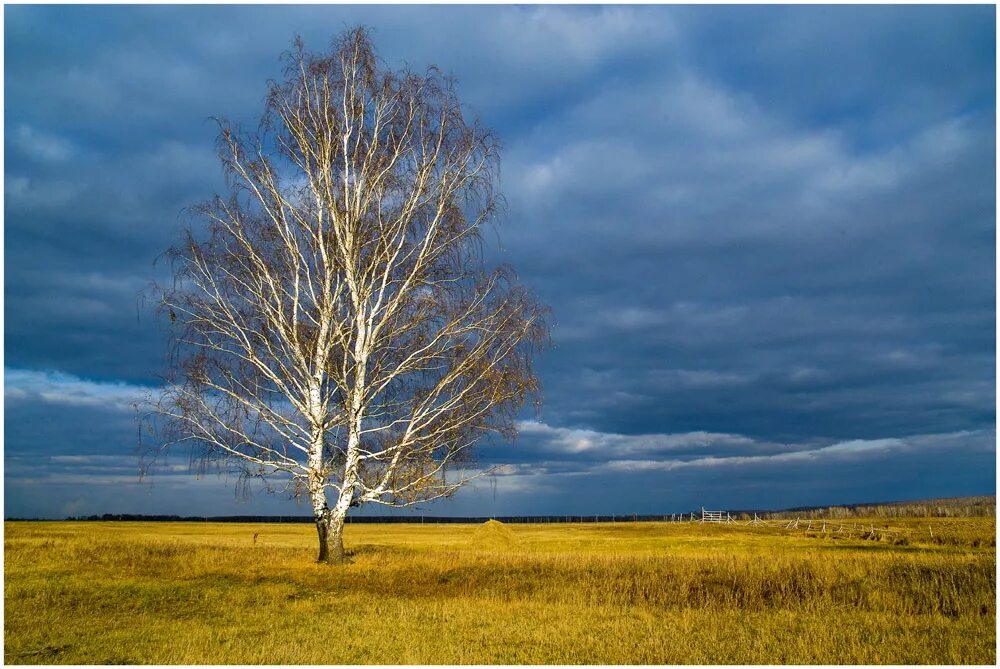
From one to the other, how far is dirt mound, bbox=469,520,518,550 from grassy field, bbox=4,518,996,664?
26266mm

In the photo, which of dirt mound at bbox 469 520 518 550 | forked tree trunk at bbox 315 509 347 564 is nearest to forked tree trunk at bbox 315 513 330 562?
forked tree trunk at bbox 315 509 347 564

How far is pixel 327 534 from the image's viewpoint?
23078 mm

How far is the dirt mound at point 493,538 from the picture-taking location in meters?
51.0

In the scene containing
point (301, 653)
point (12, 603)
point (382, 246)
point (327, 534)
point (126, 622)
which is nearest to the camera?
point (301, 653)

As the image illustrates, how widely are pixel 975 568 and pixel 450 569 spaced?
15177 millimetres

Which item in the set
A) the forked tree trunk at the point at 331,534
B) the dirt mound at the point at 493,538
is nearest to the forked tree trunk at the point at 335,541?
the forked tree trunk at the point at 331,534

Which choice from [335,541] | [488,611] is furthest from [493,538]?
[488,611]

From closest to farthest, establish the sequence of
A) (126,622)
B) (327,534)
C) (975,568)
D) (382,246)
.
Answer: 1. (126,622)
2. (975,568)
3. (327,534)
4. (382,246)

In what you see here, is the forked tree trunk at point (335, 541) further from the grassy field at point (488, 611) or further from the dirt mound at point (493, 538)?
the dirt mound at point (493, 538)

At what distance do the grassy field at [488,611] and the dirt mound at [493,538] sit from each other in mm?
26266

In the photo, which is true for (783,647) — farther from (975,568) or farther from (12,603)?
(12,603)

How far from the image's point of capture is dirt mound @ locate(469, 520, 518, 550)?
51.0 m

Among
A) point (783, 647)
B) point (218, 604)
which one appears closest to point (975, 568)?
point (783, 647)

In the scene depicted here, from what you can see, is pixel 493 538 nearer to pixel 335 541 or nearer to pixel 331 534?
pixel 335 541
